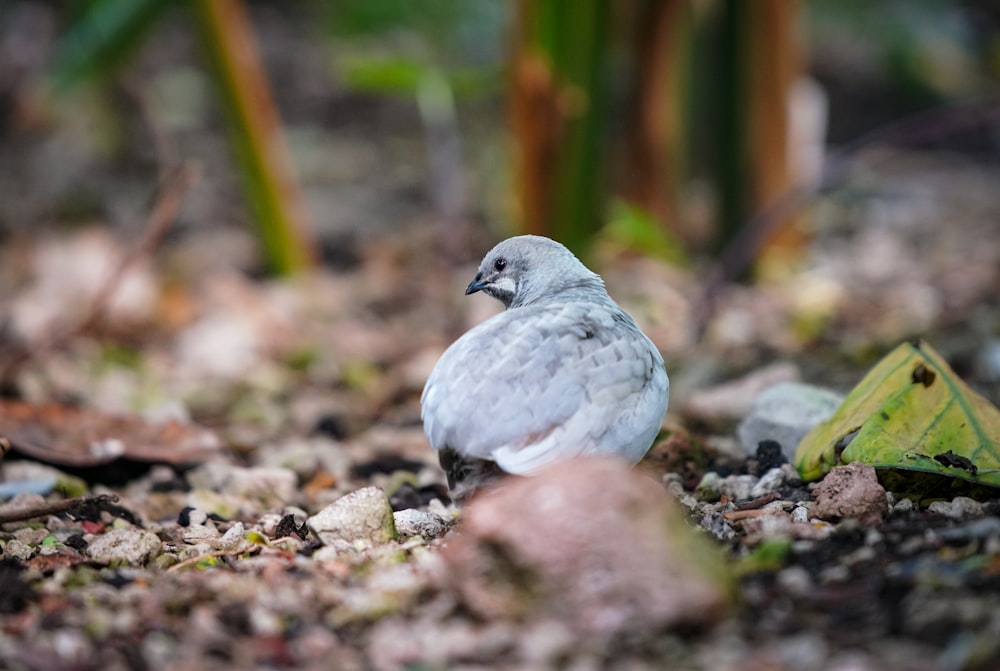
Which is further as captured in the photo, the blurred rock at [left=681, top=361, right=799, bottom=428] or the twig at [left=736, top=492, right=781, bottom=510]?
the blurred rock at [left=681, top=361, right=799, bottom=428]

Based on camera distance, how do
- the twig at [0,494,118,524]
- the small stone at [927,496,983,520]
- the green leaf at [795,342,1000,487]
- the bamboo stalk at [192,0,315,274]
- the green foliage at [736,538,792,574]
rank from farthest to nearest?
the bamboo stalk at [192,0,315,274] < the twig at [0,494,118,524] < the green leaf at [795,342,1000,487] < the small stone at [927,496,983,520] < the green foliage at [736,538,792,574]

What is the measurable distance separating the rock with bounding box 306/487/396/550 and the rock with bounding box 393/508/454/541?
0.08 meters

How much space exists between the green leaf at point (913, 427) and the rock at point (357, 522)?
1014mm

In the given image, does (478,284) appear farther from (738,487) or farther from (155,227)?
(155,227)

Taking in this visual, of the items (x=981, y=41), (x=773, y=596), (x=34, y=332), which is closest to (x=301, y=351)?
(x=34, y=332)

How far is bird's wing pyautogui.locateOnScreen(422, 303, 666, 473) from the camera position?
7.91 ft

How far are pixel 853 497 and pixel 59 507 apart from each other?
1.81 metres

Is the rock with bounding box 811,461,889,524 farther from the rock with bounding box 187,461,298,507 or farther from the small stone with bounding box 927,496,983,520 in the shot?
the rock with bounding box 187,461,298,507

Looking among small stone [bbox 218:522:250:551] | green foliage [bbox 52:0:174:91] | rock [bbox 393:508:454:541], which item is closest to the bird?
rock [bbox 393:508:454:541]

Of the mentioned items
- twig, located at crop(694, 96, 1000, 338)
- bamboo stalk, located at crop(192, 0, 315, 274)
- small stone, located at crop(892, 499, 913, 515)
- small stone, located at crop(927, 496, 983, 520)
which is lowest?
small stone, located at crop(927, 496, 983, 520)

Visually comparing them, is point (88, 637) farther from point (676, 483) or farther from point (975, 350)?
point (975, 350)

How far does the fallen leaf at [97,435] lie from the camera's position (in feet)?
10.9

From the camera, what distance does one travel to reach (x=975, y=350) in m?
3.88

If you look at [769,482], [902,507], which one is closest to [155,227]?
[769,482]
